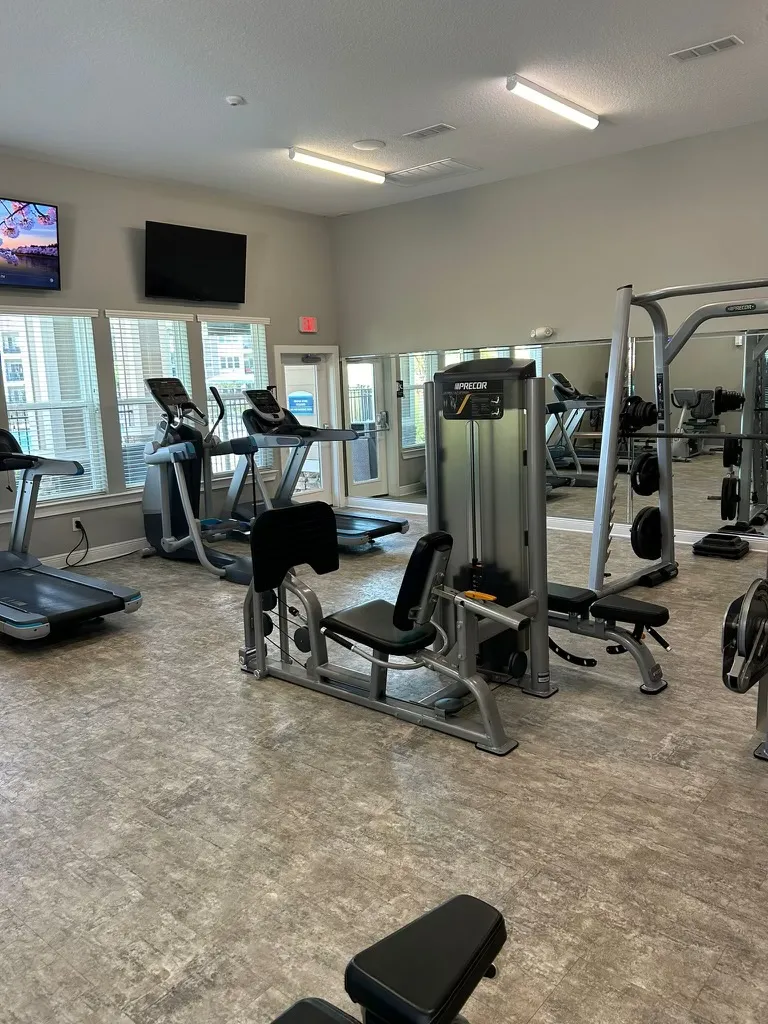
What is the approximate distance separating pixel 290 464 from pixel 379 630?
4.10m

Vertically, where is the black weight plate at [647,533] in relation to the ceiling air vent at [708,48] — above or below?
below

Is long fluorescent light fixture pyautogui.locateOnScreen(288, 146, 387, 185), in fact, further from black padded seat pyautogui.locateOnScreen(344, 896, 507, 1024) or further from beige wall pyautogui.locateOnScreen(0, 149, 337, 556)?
black padded seat pyautogui.locateOnScreen(344, 896, 507, 1024)

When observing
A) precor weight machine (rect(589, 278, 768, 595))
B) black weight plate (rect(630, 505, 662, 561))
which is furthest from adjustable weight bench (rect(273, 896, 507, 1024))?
black weight plate (rect(630, 505, 662, 561))

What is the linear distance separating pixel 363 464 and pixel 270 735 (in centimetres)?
591

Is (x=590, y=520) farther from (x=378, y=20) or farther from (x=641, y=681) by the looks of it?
(x=378, y=20)

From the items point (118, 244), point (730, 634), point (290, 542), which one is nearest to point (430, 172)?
point (118, 244)

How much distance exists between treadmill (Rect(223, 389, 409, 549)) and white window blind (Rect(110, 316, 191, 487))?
36.4 inches

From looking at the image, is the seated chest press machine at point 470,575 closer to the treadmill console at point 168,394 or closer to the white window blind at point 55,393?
the treadmill console at point 168,394


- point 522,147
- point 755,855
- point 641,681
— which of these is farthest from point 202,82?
point 755,855

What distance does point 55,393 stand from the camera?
6.49 metres

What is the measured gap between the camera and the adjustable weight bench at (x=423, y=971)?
107cm

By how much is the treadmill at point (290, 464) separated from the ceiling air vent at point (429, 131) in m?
2.37

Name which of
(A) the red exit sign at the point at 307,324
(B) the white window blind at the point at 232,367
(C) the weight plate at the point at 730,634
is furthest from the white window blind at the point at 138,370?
(C) the weight plate at the point at 730,634

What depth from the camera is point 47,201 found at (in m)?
6.27
